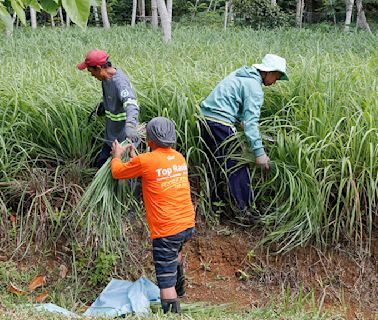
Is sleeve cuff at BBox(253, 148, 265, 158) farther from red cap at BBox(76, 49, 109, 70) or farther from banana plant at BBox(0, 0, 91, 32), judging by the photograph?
banana plant at BBox(0, 0, 91, 32)

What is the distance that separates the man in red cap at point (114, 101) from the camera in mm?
4152

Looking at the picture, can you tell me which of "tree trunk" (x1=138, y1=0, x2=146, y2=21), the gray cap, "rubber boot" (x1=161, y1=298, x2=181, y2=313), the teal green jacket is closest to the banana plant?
the gray cap

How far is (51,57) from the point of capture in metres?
8.12

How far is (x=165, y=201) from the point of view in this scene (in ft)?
11.7

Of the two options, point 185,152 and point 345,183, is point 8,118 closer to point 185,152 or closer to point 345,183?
point 185,152

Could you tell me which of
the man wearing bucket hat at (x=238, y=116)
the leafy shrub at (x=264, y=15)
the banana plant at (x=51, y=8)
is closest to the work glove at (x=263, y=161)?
the man wearing bucket hat at (x=238, y=116)

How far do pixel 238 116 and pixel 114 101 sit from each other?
92 centimetres

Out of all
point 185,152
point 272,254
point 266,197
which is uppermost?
point 185,152

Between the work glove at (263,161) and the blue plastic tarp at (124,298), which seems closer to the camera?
the blue plastic tarp at (124,298)

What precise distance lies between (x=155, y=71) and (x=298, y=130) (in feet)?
5.25

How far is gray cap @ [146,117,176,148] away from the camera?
11.7 ft

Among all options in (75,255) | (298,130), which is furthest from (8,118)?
(298,130)

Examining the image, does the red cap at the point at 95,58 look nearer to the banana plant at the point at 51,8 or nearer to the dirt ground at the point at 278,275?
the dirt ground at the point at 278,275

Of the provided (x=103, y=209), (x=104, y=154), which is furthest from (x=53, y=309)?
(x=104, y=154)
